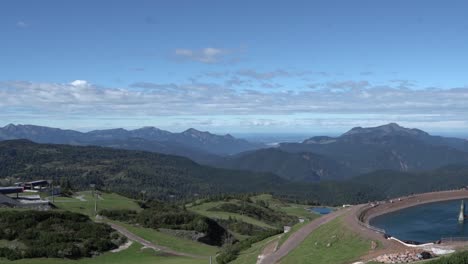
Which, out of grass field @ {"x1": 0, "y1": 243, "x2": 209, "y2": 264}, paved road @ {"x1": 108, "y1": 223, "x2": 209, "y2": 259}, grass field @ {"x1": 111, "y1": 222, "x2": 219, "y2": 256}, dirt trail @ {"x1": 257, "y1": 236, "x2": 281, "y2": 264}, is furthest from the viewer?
grass field @ {"x1": 111, "y1": 222, "x2": 219, "y2": 256}

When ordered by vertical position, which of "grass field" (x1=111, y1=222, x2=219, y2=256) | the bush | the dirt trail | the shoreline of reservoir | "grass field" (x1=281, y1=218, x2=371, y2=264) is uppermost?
the shoreline of reservoir

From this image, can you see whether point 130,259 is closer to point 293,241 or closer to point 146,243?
point 146,243

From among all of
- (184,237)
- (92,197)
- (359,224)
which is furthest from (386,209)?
(92,197)

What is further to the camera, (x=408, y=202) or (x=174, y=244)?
(x=174, y=244)

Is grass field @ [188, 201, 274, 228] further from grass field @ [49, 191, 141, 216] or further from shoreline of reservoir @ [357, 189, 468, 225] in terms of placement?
shoreline of reservoir @ [357, 189, 468, 225]

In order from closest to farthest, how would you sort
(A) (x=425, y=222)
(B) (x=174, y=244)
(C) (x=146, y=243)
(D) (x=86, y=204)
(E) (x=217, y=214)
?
(A) (x=425, y=222) < (C) (x=146, y=243) < (B) (x=174, y=244) < (D) (x=86, y=204) < (E) (x=217, y=214)

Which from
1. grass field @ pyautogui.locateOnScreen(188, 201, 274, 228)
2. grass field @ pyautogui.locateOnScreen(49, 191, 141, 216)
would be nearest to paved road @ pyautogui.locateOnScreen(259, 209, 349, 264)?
grass field @ pyautogui.locateOnScreen(49, 191, 141, 216)

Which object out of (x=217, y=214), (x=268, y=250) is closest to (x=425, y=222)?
(x=268, y=250)

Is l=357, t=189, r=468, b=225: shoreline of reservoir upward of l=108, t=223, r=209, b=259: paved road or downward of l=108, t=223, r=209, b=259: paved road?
upward
